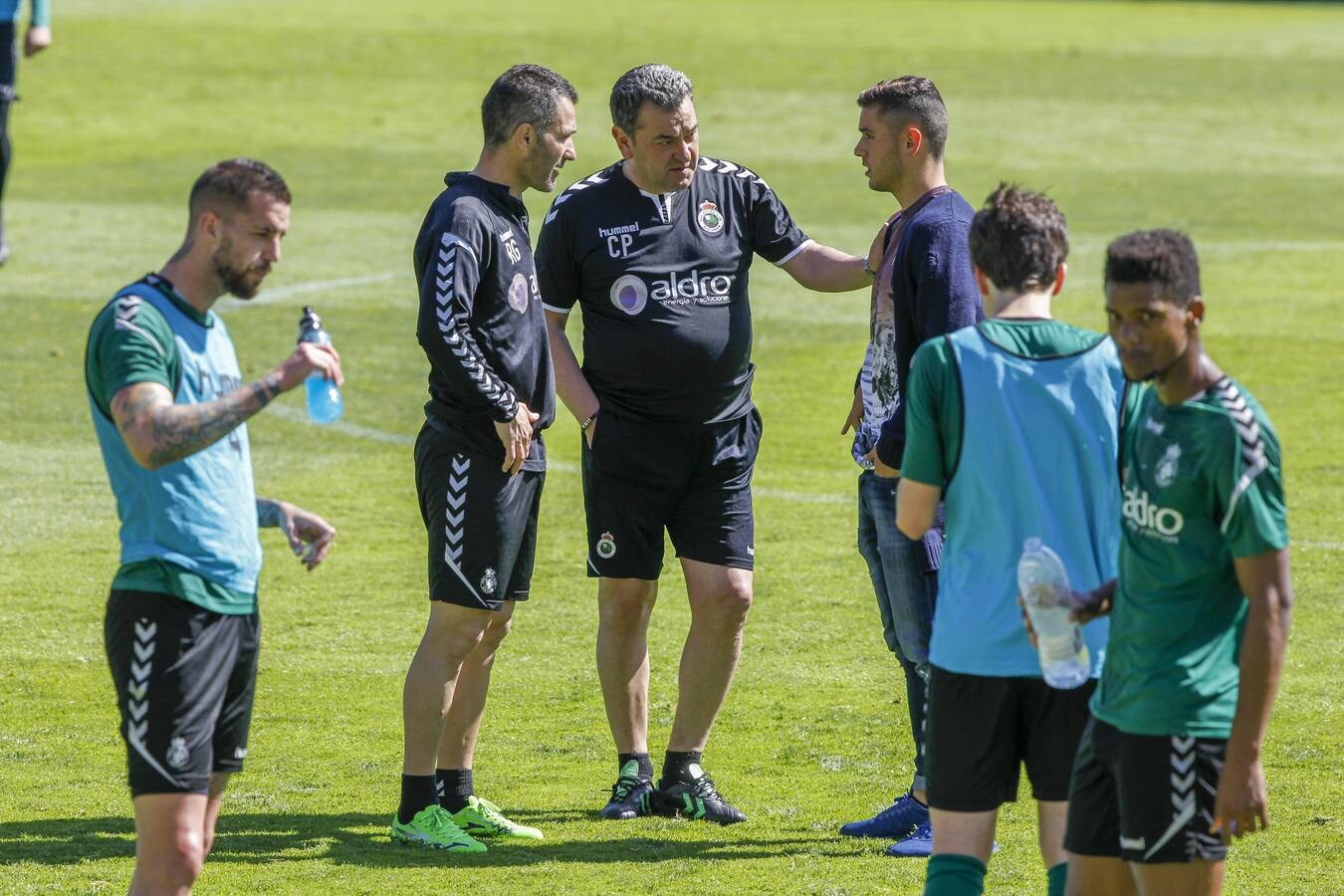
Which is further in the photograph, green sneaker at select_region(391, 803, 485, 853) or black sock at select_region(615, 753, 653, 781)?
black sock at select_region(615, 753, 653, 781)

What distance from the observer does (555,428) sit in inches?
500

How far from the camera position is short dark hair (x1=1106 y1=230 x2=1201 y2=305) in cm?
424

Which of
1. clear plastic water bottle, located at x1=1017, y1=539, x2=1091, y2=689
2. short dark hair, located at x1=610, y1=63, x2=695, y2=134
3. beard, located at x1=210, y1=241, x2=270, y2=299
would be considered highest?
short dark hair, located at x1=610, y1=63, x2=695, y2=134

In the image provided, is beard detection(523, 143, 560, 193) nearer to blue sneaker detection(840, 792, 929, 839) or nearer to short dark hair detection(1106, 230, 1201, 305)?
blue sneaker detection(840, 792, 929, 839)

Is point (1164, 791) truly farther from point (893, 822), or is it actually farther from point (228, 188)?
point (228, 188)

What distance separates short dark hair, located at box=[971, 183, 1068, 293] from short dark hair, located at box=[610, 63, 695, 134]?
2156 millimetres

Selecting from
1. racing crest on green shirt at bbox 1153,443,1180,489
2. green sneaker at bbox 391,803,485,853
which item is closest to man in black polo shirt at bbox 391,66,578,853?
green sneaker at bbox 391,803,485,853

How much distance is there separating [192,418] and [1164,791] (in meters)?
2.31

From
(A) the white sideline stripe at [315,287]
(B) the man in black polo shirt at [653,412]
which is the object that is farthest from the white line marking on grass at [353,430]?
(B) the man in black polo shirt at [653,412]

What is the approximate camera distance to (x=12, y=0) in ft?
52.2

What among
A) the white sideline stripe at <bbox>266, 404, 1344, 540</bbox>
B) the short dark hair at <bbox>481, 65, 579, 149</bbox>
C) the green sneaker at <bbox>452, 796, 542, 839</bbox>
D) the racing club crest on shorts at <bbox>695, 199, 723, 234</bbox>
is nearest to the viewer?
the short dark hair at <bbox>481, 65, 579, 149</bbox>

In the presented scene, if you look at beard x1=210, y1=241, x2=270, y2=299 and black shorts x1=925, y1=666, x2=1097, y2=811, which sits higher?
beard x1=210, y1=241, x2=270, y2=299

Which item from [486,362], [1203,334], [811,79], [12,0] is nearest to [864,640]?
[486,362]

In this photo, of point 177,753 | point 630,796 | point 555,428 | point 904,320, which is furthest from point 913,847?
point 555,428
